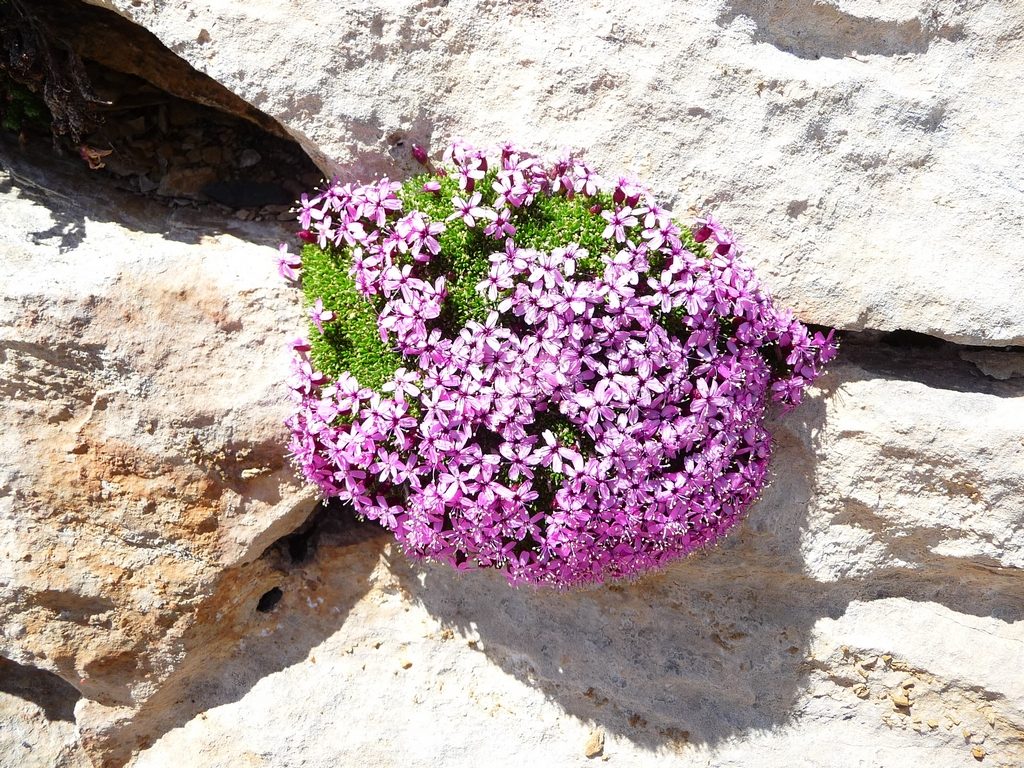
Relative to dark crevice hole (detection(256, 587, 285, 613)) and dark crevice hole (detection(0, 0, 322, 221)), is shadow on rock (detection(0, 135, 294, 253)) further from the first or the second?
dark crevice hole (detection(256, 587, 285, 613))

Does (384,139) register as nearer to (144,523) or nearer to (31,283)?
(31,283)

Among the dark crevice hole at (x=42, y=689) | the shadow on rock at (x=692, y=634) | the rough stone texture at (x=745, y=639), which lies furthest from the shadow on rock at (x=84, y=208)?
the dark crevice hole at (x=42, y=689)

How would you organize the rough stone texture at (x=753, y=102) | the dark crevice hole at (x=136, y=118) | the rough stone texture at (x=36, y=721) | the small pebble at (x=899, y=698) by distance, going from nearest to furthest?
the rough stone texture at (x=753, y=102), the dark crevice hole at (x=136, y=118), the small pebble at (x=899, y=698), the rough stone texture at (x=36, y=721)

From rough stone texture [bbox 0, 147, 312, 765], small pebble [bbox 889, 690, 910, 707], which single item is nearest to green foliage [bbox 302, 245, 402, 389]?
rough stone texture [bbox 0, 147, 312, 765]

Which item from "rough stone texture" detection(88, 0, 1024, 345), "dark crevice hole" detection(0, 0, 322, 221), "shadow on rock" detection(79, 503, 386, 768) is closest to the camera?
"rough stone texture" detection(88, 0, 1024, 345)

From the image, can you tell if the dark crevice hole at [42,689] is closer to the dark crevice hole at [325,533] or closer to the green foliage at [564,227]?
the dark crevice hole at [325,533]
